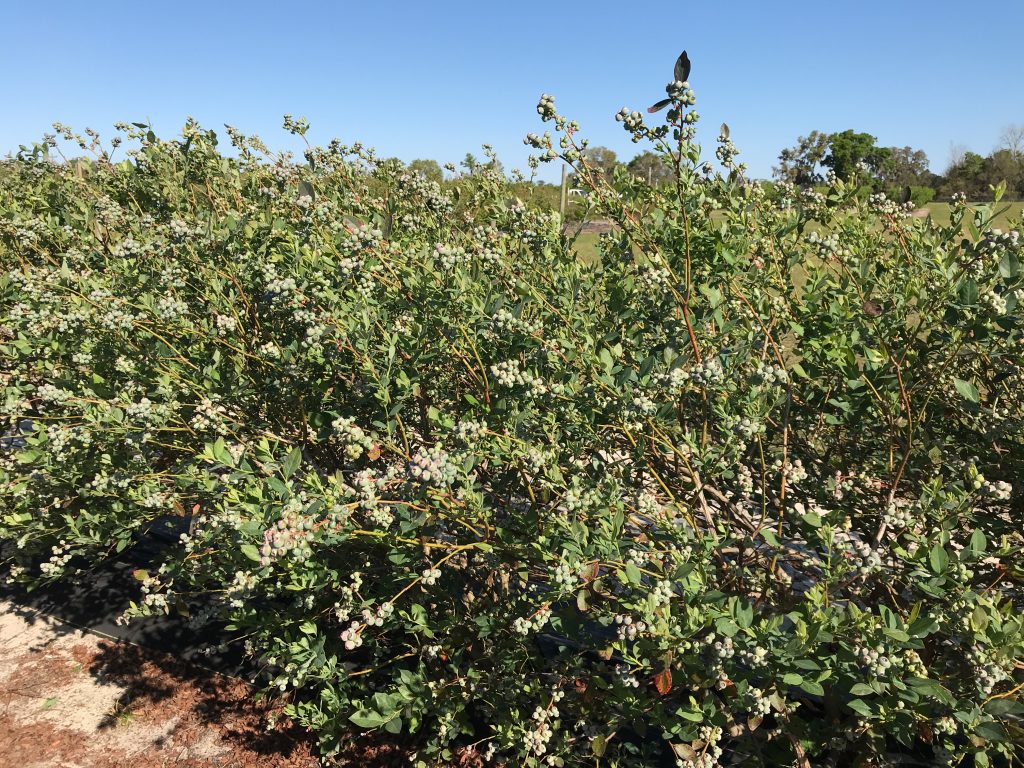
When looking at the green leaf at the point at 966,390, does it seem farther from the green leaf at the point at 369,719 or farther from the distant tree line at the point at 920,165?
the distant tree line at the point at 920,165

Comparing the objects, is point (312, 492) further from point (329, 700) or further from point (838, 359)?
point (838, 359)

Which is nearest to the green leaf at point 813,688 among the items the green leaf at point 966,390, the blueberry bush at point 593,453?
the blueberry bush at point 593,453

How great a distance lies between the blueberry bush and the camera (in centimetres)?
225

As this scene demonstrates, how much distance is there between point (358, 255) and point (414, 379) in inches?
26.5

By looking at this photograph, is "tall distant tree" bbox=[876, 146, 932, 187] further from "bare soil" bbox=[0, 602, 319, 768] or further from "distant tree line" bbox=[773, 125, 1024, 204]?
"bare soil" bbox=[0, 602, 319, 768]

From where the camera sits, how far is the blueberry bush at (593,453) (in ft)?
7.38

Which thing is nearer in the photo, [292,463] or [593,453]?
[292,463]

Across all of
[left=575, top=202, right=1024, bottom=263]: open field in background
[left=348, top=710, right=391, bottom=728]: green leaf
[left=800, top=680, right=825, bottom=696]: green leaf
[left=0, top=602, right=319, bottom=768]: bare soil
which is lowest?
[left=0, top=602, right=319, bottom=768]: bare soil

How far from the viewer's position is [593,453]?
3174 mm

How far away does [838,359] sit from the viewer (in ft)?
9.29

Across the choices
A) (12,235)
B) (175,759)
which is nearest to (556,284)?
(175,759)

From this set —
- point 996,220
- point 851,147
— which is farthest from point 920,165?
point 996,220

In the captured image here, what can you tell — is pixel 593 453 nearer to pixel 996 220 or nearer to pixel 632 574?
pixel 632 574

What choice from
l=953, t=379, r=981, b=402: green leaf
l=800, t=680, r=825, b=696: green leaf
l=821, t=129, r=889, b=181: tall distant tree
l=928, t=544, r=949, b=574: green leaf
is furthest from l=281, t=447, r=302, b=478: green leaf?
l=821, t=129, r=889, b=181: tall distant tree
